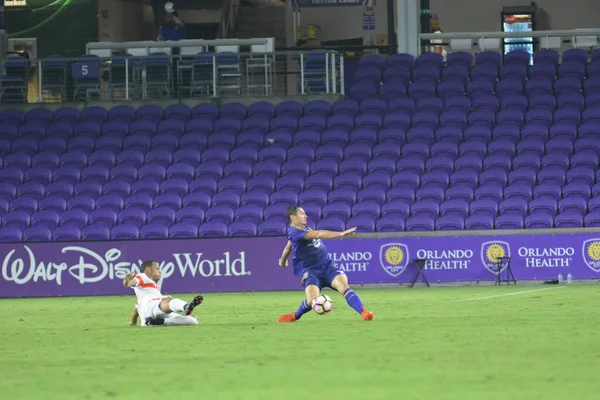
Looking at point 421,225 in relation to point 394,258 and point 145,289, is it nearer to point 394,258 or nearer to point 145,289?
point 394,258

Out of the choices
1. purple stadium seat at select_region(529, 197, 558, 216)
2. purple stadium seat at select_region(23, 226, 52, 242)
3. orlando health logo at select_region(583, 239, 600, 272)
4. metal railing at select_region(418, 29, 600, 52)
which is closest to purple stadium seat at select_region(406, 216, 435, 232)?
purple stadium seat at select_region(529, 197, 558, 216)

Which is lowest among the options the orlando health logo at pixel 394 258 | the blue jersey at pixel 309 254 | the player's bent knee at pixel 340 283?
the orlando health logo at pixel 394 258

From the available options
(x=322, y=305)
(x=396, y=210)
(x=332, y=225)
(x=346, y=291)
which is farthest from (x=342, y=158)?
(x=322, y=305)

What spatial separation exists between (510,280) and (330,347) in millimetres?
13512

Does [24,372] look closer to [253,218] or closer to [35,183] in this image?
[253,218]

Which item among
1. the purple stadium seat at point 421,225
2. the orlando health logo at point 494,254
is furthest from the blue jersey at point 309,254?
the purple stadium seat at point 421,225

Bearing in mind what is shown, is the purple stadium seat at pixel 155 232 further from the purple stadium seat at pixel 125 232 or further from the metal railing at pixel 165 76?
the metal railing at pixel 165 76

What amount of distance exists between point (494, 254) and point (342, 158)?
5297 millimetres

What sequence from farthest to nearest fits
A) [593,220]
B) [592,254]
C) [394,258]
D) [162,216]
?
[162,216]
[593,220]
[394,258]
[592,254]

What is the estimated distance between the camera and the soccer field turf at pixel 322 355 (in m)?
8.20

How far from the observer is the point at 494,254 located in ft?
79.2

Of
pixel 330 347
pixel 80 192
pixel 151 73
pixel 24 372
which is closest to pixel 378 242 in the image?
pixel 80 192

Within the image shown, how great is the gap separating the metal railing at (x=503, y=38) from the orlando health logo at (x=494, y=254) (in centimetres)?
879

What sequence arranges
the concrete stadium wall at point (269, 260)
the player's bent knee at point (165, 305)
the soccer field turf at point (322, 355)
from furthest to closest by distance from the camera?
the concrete stadium wall at point (269, 260)
the player's bent knee at point (165, 305)
the soccer field turf at point (322, 355)
